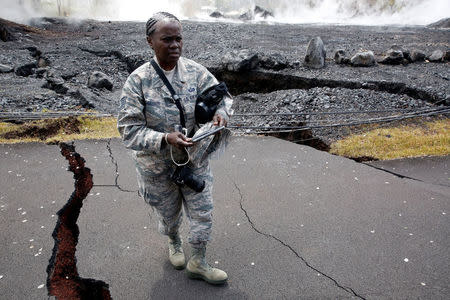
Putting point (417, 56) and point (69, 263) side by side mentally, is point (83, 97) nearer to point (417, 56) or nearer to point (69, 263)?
point (69, 263)

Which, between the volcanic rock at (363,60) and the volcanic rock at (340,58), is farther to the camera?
the volcanic rock at (340,58)

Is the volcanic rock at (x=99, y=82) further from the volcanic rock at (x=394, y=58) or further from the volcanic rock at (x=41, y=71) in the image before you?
the volcanic rock at (x=394, y=58)

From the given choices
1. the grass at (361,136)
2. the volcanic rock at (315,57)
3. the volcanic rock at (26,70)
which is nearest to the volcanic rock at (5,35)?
the volcanic rock at (26,70)

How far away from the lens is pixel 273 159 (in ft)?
16.2

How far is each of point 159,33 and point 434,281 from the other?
2785 mm

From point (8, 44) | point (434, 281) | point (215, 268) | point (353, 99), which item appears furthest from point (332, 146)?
point (8, 44)

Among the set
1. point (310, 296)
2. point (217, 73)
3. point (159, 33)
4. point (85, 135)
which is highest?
point (159, 33)

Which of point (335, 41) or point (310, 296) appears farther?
point (335, 41)

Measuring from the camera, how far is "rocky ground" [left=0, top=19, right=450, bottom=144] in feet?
22.9

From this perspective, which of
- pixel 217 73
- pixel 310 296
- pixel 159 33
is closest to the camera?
pixel 159 33

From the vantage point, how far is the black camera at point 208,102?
2275mm

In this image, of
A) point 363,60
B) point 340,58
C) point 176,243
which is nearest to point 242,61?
point 340,58

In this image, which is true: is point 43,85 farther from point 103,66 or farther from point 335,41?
point 335,41

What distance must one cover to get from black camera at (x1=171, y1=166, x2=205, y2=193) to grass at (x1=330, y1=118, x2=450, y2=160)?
3.56m
